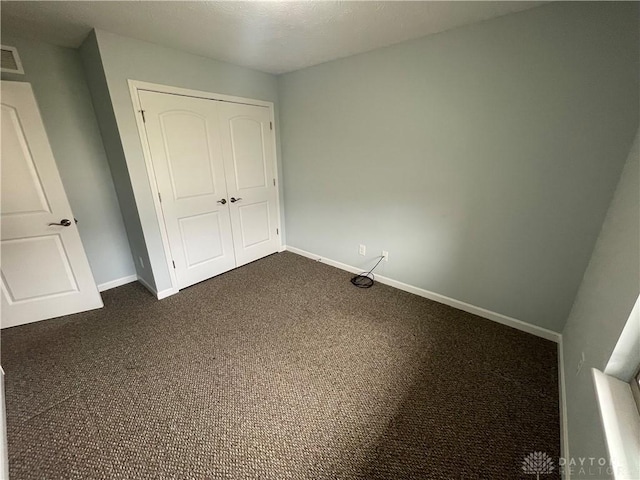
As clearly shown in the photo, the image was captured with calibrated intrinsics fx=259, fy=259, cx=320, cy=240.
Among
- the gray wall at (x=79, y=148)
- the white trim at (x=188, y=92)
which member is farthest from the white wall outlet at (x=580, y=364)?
the gray wall at (x=79, y=148)

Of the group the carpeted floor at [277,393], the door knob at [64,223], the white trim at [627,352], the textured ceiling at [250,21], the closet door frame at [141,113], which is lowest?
the carpeted floor at [277,393]

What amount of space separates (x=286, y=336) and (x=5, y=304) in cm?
233

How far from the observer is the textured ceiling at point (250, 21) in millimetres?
1603

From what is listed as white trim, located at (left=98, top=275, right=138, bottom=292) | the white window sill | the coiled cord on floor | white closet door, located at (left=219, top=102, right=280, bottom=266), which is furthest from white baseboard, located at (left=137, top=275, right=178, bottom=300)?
the white window sill

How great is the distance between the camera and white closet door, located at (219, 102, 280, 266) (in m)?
2.86

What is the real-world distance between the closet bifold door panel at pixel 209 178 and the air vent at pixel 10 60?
76cm

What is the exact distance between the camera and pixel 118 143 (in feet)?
7.22

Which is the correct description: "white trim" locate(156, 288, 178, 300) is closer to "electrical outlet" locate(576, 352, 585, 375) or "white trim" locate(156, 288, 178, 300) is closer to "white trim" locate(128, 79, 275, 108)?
"white trim" locate(128, 79, 275, 108)

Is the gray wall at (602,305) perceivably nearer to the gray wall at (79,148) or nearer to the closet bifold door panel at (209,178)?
the closet bifold door panel at (209,178)

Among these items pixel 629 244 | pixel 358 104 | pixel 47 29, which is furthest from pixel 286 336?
pixel 47 29

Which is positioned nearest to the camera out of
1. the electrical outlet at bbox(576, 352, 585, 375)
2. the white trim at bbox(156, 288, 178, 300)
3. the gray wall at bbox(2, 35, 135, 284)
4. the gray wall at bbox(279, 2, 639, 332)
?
the electrical outlet at bbox(576, 352, 585, 375)

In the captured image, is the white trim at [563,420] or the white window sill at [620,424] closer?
the white window sill at [620,424]

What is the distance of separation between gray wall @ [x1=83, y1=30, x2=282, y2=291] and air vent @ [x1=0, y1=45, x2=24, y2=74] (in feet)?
1.90

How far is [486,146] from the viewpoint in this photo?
1.97 m
